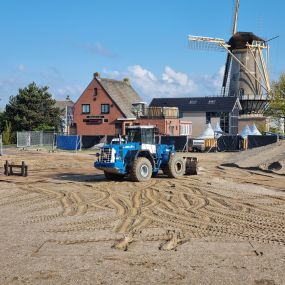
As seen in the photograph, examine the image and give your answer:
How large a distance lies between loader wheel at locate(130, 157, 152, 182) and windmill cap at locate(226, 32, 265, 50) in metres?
52.2

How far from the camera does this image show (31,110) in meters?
65.7

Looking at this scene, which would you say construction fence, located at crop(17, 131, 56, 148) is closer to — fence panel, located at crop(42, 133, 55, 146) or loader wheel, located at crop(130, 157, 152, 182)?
fence panel, located at crop(42, 133, 55, 146)

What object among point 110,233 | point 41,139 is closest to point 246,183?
point 110,233

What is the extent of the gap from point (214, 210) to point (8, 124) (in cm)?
5279

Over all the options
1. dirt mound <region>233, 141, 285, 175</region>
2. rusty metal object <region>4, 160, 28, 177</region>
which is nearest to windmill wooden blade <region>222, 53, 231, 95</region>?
dirt mound <region>233, 141, 285, 175</region>

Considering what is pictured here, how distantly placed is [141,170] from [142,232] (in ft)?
31.1

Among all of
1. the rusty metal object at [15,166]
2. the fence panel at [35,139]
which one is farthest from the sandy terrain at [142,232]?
the fence panel at [35,139]

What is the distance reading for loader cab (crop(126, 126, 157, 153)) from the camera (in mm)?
21422

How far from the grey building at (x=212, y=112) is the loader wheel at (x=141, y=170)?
1817 inches

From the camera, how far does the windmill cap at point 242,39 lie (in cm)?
6969

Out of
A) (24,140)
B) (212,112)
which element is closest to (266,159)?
(24,140)

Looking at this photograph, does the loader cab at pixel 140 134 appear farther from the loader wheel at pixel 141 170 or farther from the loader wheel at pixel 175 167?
the loader wheel at pixel 175 167

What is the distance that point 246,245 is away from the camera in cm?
1035

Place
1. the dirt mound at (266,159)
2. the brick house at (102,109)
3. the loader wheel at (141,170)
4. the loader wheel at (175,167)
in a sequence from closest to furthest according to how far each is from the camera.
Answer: the loader wheel at (141,170)
the loader wheel at (175,167)
the dirt mound at (266,159)
the brick house at (102,109)
